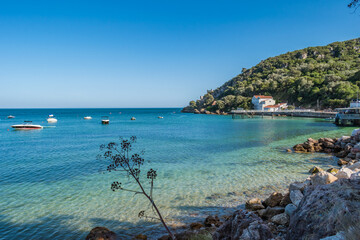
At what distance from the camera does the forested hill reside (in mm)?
86812

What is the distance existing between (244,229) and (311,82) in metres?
111

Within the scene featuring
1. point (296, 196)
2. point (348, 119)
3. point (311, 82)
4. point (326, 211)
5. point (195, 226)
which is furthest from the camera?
point (311, 82)

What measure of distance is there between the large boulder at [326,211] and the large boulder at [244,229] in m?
0.62

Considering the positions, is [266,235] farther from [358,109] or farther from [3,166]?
[358,109]

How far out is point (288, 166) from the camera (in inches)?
643

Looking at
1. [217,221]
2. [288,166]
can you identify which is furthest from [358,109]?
[217,221]

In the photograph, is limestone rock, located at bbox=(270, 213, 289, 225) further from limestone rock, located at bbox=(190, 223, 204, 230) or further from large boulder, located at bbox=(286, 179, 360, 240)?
large boulder, located at bbox=(286, 179, 360, 240)

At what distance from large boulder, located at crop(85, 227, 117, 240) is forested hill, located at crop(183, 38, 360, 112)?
92904 millimetres

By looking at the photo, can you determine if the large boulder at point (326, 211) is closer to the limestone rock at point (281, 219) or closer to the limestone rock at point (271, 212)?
the limestone rock at point (281, 219)

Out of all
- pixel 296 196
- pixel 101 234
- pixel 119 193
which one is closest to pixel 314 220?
pixel 296 196

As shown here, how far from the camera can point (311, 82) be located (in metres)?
98.1

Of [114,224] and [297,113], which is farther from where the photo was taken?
[297,113]

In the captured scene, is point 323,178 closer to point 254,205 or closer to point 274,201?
point 274,201

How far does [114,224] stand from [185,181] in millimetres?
5673
